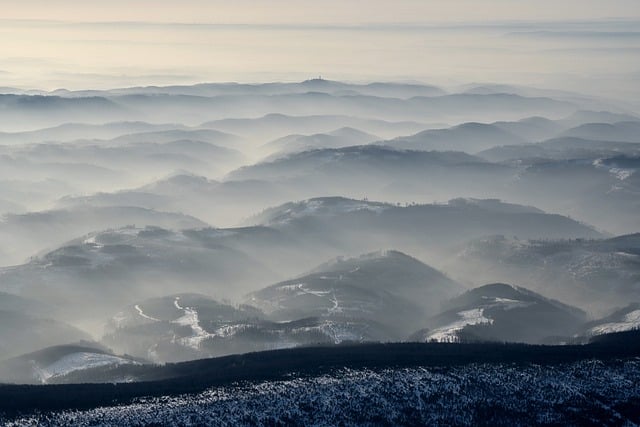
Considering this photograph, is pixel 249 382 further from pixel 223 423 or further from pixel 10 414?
pixel 10 414

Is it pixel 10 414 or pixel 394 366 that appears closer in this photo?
pixel 10 414

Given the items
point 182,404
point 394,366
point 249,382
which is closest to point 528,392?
point 394,366

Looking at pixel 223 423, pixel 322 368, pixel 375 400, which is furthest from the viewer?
pixel 322 368

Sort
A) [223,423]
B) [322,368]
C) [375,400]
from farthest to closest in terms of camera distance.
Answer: [322,368] → [375,400] → [223,423]

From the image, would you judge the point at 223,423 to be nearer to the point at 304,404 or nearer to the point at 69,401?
the point at 304,404

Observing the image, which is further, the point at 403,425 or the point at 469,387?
the point at 469,387

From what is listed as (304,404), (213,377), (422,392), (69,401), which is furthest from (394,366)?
(69,401)
